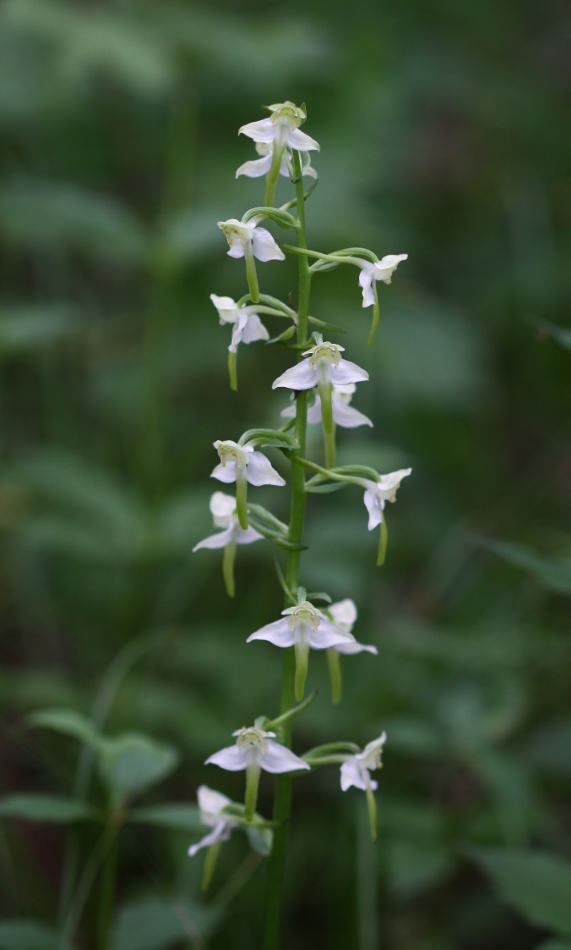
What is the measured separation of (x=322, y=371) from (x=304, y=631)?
463mm

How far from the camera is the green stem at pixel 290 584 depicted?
1.53m

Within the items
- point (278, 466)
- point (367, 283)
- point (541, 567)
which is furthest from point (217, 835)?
point (278, 466)

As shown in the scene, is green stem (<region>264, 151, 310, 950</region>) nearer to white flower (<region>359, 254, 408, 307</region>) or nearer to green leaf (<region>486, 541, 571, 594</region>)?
white flower (<region>359, 254, 408, 307</region>)

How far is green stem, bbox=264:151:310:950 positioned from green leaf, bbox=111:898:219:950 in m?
0.33

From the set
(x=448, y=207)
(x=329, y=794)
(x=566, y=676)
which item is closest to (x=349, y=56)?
(x=448, y=207)

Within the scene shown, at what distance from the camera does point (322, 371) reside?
152 cm

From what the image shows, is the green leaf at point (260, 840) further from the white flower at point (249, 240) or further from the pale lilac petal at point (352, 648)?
the white flower at point (249, 240)

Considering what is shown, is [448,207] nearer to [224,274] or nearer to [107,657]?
[224,274]

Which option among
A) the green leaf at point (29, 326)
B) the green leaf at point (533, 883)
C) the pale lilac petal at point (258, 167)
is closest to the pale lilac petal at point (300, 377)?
the pale lilac petal at point (258, 167)

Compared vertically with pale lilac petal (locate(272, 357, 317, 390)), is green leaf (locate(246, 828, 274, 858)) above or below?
below

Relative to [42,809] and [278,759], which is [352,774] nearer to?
[278,759]

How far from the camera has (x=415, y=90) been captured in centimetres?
652

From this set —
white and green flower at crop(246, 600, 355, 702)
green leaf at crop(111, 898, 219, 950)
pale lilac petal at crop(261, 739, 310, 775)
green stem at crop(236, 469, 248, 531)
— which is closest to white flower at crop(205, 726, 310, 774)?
pale lilac petal at crop(261, 739, 310, 775)

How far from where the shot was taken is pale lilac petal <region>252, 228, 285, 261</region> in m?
1.53
